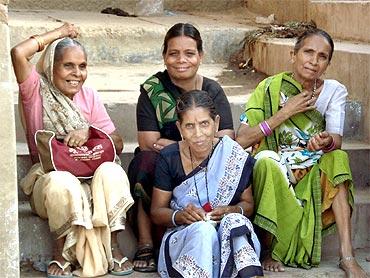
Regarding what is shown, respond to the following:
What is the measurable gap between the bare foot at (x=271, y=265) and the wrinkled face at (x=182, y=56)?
1.08 meters

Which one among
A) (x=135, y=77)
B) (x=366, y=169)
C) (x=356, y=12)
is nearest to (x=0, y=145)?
(x=366, y=169)

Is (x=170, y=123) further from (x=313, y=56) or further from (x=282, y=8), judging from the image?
(x=282, y=8)

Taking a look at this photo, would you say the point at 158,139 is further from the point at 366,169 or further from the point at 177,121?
the point at 366,169

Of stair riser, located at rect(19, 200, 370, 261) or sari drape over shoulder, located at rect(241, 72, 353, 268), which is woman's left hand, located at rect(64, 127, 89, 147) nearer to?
stair riser, located at rect(19, 200, 370, 261)

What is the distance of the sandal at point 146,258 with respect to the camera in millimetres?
4438

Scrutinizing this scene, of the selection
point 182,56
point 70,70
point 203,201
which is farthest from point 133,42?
point 203,201

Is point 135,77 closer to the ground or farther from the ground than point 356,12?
closer to the ground

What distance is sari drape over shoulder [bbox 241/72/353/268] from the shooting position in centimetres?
448

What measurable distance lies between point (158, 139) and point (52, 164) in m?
0.62

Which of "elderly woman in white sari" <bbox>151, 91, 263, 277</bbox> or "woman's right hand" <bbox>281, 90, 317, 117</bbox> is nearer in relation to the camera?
"elderly woman in white sari" <bbox>151, 91, 263, 277</bbox>

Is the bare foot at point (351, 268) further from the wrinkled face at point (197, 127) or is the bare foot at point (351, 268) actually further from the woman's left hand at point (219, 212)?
the wrinkled face at point (197, 127)

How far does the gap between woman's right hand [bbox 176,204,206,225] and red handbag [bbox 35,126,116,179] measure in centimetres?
50

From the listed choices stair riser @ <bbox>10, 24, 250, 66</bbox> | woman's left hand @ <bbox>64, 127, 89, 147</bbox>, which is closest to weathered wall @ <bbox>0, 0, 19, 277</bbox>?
woman's left hand @ <bbox>64, 127, 89, 147</bbox>

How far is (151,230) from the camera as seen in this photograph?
4602 millimetres
